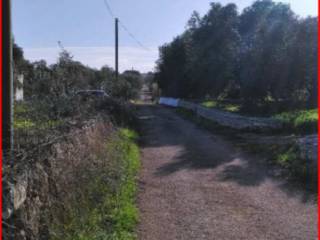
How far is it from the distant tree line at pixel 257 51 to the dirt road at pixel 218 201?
34.9 feet

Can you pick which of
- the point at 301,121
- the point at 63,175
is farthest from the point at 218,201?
the point at 301,121

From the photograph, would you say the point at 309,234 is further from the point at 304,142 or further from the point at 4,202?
the point at 304,142

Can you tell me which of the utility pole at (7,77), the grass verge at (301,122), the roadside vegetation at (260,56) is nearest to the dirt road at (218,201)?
the utility pole at (7,77)

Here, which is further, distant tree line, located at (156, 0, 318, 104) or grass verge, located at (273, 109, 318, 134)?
distant tree line, located at (156, 0, 318, 104)

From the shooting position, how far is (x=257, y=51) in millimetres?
22000

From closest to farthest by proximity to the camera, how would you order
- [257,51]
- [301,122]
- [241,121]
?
1. [301,122]
2. [241,121]
3. [257,51]

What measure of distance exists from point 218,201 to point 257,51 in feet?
51.8

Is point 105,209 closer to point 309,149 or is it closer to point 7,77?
point 7,77

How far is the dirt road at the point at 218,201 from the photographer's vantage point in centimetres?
589

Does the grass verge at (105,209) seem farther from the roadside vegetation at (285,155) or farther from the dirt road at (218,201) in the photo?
the roadside vegetation at (285,155)

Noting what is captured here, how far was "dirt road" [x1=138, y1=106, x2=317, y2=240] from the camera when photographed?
5.89m

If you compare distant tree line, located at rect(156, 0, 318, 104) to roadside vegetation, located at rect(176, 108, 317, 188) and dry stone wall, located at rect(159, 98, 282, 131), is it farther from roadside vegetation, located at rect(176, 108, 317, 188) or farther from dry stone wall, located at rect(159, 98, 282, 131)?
roadside vegetation, located at rect(176, 108, 317, 188)

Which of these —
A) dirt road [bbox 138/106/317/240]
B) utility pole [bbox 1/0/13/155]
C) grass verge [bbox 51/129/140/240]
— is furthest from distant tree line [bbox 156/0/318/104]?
utility pole [bbox 1/0/13/155]

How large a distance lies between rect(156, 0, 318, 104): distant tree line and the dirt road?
1065 centimetres
